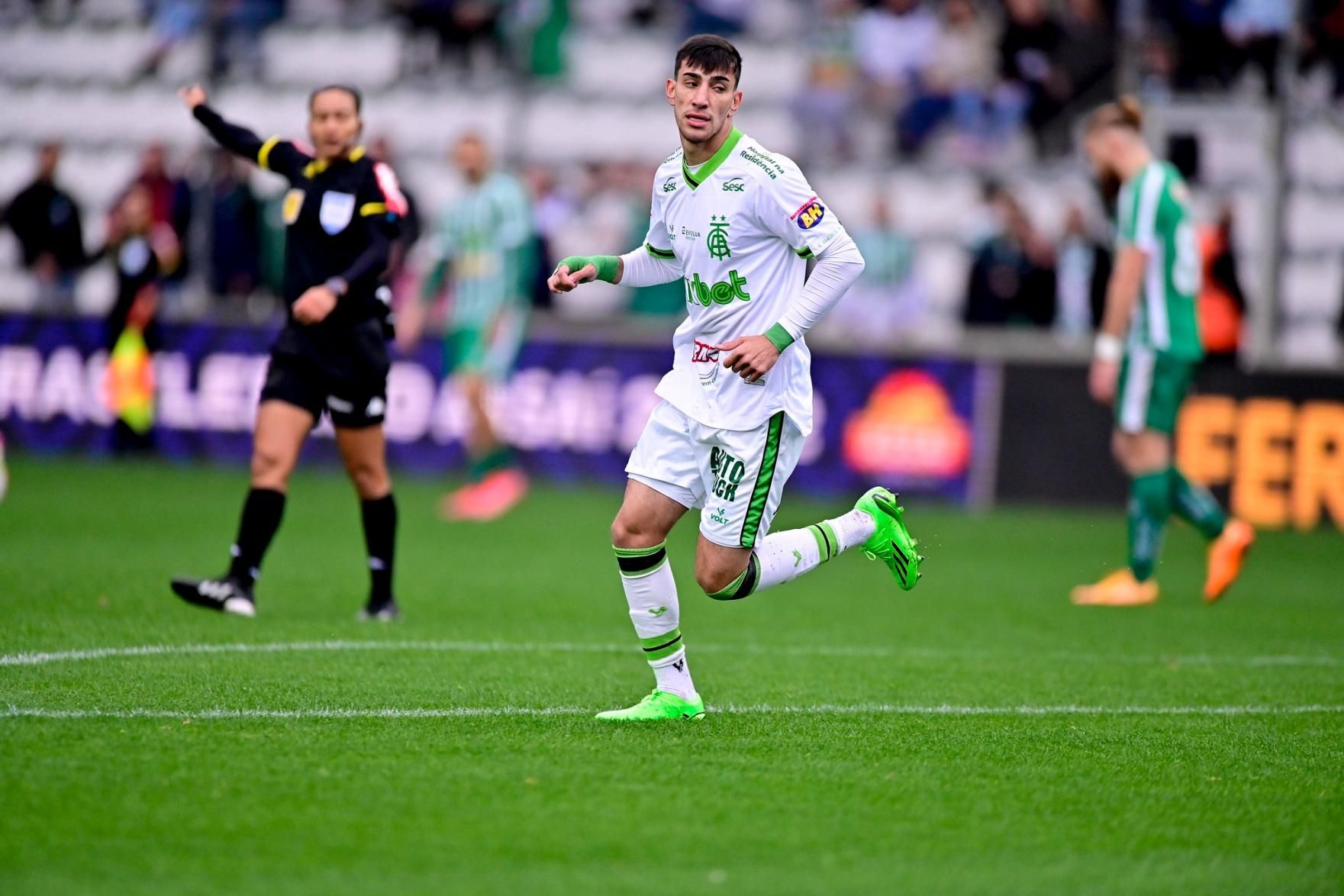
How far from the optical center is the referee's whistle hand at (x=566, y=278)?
616cm

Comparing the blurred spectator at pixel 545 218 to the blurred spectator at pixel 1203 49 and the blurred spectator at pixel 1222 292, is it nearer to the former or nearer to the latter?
the blurred spectator at pixel 1222 292

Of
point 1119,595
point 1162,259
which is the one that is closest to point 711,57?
point 1162,259

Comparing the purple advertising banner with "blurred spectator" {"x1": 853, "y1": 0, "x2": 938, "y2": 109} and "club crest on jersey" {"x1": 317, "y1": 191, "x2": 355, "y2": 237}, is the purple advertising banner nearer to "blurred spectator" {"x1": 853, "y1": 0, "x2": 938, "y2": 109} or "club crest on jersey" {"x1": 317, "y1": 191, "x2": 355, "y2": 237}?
"blurred spectator" {"x1": 853, "y1": 0, "x2": 938, "y2": 109}

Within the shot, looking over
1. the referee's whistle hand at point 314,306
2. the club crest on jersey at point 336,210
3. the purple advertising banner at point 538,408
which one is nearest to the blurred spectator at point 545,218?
the purple advertising banner at point 538,408

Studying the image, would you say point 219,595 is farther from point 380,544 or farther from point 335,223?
point 335,223

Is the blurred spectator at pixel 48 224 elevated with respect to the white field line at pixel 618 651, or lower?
elevated

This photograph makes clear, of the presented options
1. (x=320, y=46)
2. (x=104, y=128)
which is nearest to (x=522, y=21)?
(x=320, y=46)

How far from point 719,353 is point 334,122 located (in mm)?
3081

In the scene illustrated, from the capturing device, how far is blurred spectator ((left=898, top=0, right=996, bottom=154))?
20.4 metres

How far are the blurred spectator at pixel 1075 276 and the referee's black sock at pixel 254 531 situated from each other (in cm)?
1126

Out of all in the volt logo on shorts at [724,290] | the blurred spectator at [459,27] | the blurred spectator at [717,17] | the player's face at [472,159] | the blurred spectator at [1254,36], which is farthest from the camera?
the blurred spectator at [459,27]

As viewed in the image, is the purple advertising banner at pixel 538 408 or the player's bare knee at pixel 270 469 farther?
the purple advertising banner at pixel 538 408

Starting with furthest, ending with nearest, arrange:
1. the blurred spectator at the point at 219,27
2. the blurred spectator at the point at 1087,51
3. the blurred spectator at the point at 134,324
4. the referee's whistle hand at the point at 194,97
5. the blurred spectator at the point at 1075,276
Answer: the blurred spectator at the point at 1087,51 → the blurred spectator at the point at 219,27 → the blurred spectator at the point at 1075,276 → the blurred spectator at the point at 134,324 → the referee's whistle hand at the point at 194,97

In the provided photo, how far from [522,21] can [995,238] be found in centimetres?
647
